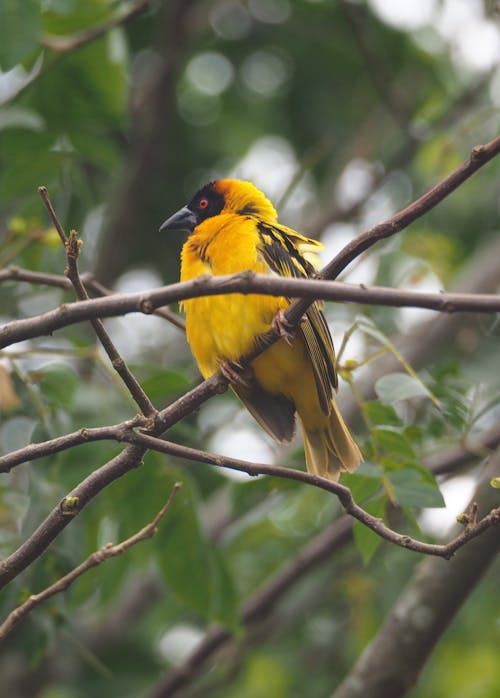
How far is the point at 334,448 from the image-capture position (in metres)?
4.03

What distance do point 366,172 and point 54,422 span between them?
4269 mm

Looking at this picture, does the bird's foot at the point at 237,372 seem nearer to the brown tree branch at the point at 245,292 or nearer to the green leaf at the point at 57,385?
the green leaf at the point at 57,385

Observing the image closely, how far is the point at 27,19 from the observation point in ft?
11.4

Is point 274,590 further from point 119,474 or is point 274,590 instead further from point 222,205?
point 119,474

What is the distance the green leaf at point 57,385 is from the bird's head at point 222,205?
3.62 ft

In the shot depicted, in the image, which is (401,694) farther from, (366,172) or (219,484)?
(366,172)

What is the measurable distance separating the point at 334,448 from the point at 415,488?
981 mm

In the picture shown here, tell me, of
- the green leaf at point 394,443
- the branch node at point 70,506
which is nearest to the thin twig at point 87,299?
the branch node at point 70,506

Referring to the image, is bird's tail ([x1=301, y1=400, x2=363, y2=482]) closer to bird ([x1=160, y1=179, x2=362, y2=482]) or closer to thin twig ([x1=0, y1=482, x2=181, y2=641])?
bird ([x1=160, y1=179, x2=362, y2=482])

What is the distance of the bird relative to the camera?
3.77 meters

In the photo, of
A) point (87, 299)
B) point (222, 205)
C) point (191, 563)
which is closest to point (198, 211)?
point (222, 205)

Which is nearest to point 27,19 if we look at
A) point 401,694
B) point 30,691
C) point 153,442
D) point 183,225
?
point 183,225

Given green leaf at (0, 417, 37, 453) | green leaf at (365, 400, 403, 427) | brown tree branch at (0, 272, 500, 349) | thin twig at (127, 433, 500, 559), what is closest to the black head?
green leaf at (0, 417, 37, 453)

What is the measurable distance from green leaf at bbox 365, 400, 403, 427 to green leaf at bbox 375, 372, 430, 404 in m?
0.16
